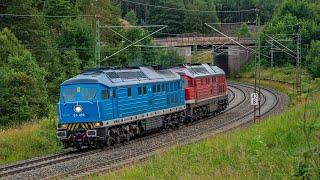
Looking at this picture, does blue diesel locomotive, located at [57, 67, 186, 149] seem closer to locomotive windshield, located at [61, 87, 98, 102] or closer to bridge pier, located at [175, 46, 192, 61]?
locomotive windshield, located at [61, 87, 98, 102]

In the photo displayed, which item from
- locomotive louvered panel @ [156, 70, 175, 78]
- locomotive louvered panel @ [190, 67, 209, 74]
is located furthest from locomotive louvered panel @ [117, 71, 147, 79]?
locomotive louvered panel @ [190, 67, 209, 74]

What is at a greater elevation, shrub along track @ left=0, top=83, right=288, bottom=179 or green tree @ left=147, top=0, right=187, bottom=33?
green tree @ left=147, top=0, right=187, bottom=33

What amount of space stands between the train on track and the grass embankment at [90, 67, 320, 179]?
7.87 meters

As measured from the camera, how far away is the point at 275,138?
19047 mm

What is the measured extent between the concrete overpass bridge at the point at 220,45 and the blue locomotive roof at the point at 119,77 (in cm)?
4857

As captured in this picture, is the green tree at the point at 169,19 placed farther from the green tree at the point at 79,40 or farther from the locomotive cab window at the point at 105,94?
the locomotive cab window at the point at 105,94

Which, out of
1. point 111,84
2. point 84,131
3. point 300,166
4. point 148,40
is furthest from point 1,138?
point 148,40

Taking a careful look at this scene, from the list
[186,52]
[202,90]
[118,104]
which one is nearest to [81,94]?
[118,104]

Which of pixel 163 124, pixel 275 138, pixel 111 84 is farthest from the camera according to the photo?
pixel 163 124

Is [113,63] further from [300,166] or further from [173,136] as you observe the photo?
[300,166]

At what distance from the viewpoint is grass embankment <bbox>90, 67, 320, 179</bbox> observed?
1254 cm

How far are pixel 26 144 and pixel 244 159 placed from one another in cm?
1518

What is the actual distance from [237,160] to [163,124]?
20153 millimetres

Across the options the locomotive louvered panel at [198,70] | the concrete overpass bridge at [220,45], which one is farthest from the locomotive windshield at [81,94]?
the concrete overpass bridge at [220,45]
